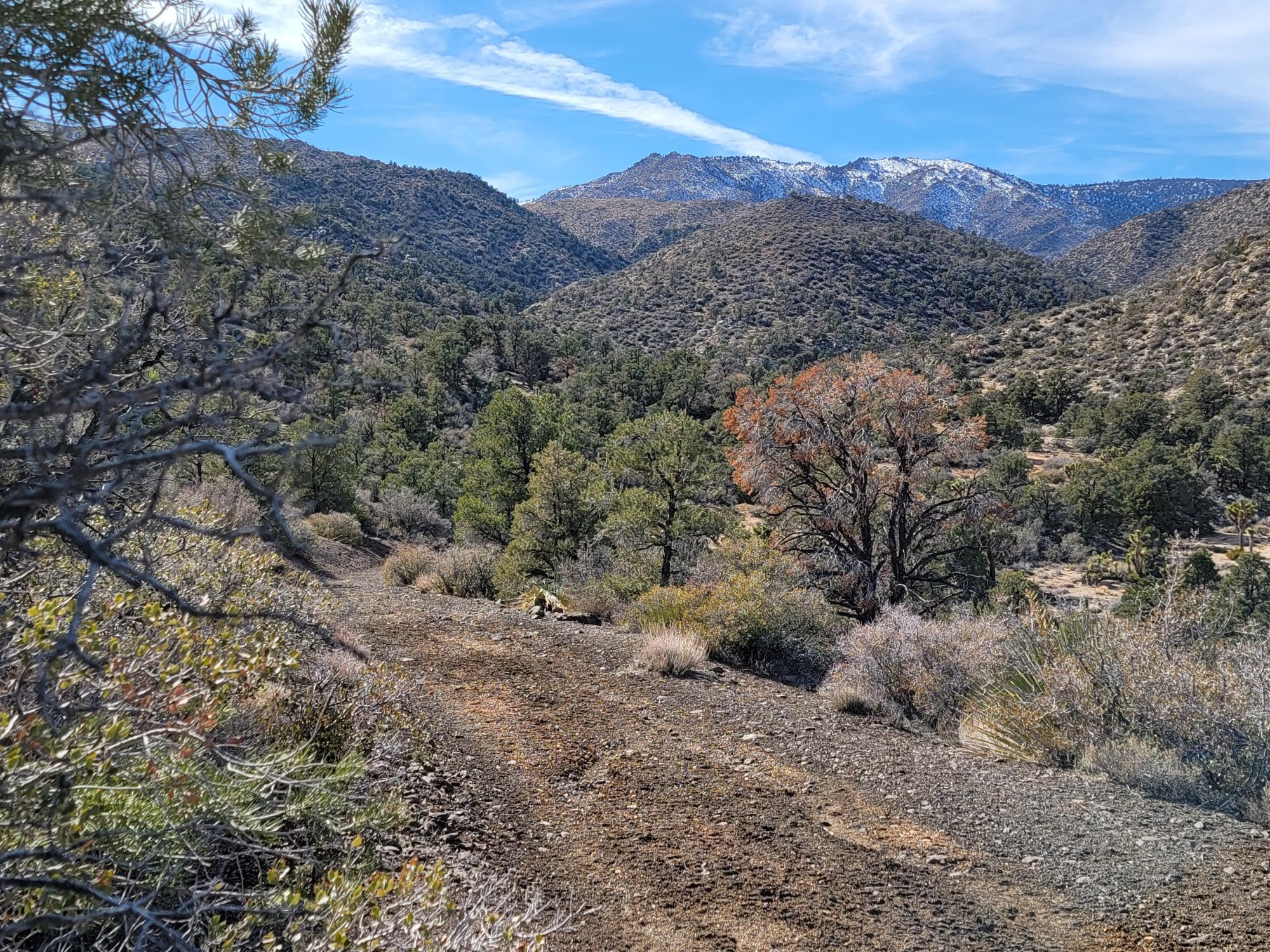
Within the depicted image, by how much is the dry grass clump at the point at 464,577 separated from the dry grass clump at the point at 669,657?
18.5 feet

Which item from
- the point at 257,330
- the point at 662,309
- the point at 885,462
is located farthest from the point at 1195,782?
the point at 662,309

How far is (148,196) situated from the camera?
307 centimetres

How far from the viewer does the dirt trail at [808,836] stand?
10.9ft

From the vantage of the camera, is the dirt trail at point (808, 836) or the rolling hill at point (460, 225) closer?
the dirt trail at point (808, 836)

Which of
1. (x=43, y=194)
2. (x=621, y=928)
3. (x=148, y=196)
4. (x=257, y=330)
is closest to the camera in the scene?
(x=43, y=194)

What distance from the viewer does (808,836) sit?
4211 mm

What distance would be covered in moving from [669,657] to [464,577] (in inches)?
245

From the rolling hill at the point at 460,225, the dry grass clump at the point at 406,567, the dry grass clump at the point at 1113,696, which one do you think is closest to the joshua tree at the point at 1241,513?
the dry grass clump at the point at 1113,696

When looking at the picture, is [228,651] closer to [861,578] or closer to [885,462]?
[861,578]

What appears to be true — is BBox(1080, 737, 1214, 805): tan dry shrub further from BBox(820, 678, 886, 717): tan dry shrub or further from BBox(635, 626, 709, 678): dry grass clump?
BBox(635, 626, 709, 678): dry grass clump

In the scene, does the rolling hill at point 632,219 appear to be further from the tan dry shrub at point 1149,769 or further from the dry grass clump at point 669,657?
the tan dry shrub at point 1149,769

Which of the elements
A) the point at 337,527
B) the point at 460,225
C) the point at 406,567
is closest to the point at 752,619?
the point at 406,567

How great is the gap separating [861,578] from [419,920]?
930 centimetres

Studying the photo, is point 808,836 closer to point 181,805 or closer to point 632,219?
point 181,805
